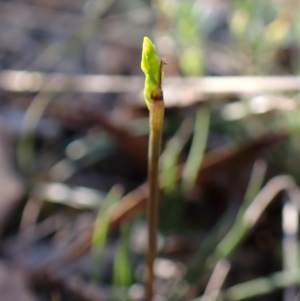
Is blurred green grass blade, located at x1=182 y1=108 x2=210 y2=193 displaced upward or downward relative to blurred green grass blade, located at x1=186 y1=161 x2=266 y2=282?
upward

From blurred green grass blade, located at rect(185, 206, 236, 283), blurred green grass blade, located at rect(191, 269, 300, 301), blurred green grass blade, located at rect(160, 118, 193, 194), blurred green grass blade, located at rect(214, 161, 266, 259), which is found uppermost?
blurred green grass blade, located at rect(160, 118, 193, 194)

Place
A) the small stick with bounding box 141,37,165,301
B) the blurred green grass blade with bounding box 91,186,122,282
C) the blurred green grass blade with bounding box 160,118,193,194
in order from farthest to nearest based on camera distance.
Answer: the blurred green grass blade with bounding box 160,118,193,194 < the blurred green grass blade with bounding box 91,186,122,282 < the small stick with bounding box 141,37,165,301

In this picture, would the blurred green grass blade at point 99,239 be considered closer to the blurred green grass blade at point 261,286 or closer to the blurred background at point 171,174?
the blurred background at point 171,174

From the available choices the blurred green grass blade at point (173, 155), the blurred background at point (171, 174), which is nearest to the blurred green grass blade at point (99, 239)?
the blurred background at point (171, 174)

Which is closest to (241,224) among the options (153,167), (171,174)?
(171,174)

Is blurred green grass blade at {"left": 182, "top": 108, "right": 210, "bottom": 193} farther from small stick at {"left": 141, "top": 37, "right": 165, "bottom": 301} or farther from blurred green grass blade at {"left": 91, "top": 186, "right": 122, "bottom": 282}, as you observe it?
small stick at {"left": 141, "top": 37, "right": 165, "bottom": 301}

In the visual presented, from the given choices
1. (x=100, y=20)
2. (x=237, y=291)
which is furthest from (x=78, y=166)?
(x=100, y=20)

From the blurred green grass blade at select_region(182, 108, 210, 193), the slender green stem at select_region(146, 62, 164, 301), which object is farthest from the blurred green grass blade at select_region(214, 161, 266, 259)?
the slender green stem at select_region(146, 62, 164, 301)

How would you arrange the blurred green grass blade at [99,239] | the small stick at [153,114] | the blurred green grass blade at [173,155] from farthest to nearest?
the blurred green grass blade at [173,155] → the blurred green grass blade at [99,239] → the small stick at [153,114]
